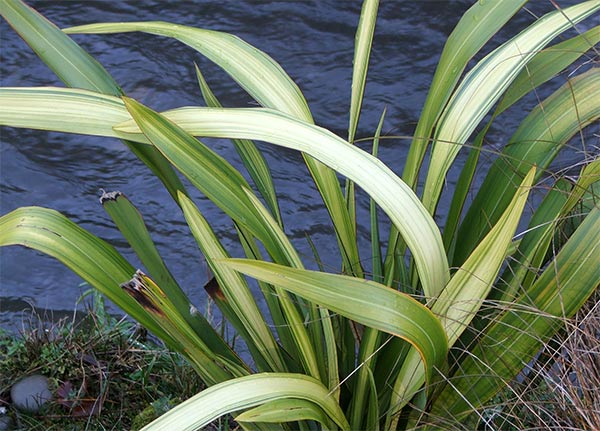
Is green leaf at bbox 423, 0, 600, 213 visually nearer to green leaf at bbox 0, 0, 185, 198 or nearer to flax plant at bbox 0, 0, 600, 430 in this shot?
flax plant at bbox 0, 0, 600, 430

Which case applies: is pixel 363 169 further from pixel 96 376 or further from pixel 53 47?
pixel 96 376

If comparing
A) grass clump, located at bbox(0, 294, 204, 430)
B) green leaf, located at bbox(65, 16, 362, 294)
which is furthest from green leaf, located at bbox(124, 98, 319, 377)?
grass clump, located at bbox(0, 294, 204, 430)

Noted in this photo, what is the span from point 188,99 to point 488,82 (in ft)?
5.40

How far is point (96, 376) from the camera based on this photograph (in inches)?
71.9

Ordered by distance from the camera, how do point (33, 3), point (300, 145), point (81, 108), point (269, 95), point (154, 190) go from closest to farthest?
point (300, 145)
point (81, 108)
point (269, 95)
point (154, 190)
point (33, 3)

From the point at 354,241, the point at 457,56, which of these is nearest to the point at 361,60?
the point at 457,56

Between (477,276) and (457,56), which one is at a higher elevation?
(457,56)

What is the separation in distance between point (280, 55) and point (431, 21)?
60 centimetres

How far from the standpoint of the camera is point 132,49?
10.1 feet

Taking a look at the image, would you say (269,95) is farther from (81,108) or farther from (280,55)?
(280,55)

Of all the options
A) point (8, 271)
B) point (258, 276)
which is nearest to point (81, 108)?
point (258, 276)

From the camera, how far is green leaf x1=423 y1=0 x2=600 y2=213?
1.33 metres

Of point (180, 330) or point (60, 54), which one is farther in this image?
point (60, 54)

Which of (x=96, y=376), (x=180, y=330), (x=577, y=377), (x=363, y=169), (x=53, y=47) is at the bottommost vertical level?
(x=96, y=376)
